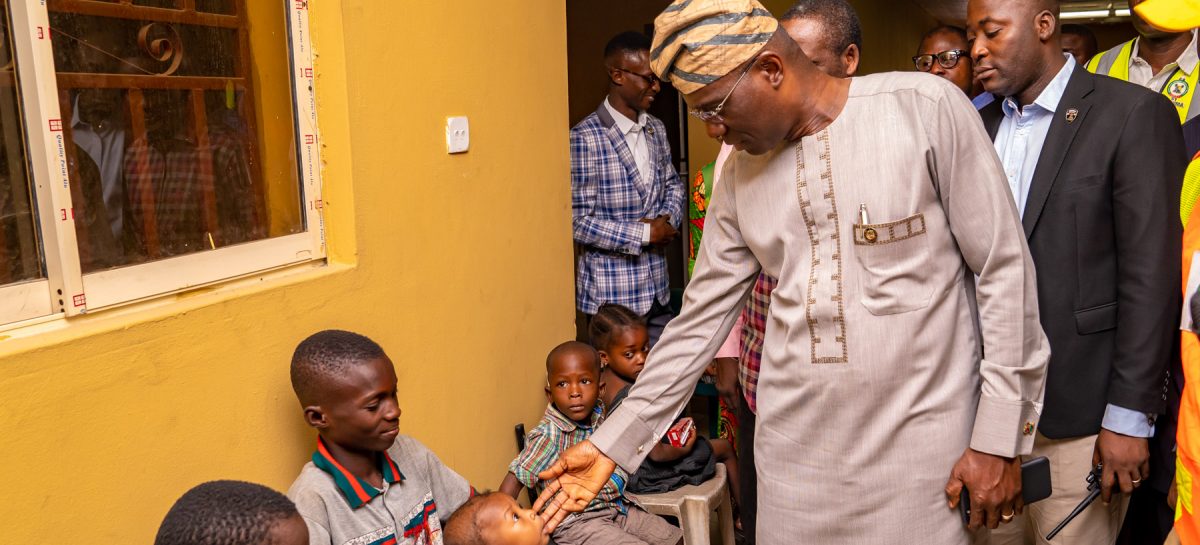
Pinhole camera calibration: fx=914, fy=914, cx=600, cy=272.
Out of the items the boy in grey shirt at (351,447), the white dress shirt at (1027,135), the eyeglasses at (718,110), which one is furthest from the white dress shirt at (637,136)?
the eyeglasses at (718,110)

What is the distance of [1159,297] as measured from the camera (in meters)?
2.31

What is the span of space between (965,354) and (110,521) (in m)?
1.76

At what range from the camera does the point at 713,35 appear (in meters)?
1.75

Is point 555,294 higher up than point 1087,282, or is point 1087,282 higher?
point 1087,282

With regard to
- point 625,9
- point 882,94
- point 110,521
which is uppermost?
point 625,9

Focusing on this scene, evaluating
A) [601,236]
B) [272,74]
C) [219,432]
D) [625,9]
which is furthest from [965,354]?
[625,9]

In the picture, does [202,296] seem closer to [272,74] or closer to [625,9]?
[272,74]

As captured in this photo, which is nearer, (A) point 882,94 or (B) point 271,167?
(A) point 882,94

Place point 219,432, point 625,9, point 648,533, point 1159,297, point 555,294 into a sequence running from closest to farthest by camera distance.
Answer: point 219,432, point 1159,297, point 648,533, point 555,294, point 625,9

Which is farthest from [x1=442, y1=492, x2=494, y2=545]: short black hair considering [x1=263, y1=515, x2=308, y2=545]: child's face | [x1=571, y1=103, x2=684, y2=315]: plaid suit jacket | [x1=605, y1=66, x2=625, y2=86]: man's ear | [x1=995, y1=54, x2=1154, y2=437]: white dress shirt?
[x1=605, y1=66, x2=625, y2=86]: man's ear

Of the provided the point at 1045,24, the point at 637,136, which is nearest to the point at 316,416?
the point at 1045,24

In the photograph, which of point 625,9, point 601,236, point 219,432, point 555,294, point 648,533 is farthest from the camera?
point 625,9

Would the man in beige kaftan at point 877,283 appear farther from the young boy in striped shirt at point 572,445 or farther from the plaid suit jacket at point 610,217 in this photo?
the plaid suit jacket at point 610,217

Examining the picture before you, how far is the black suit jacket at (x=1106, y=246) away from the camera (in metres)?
2.31
